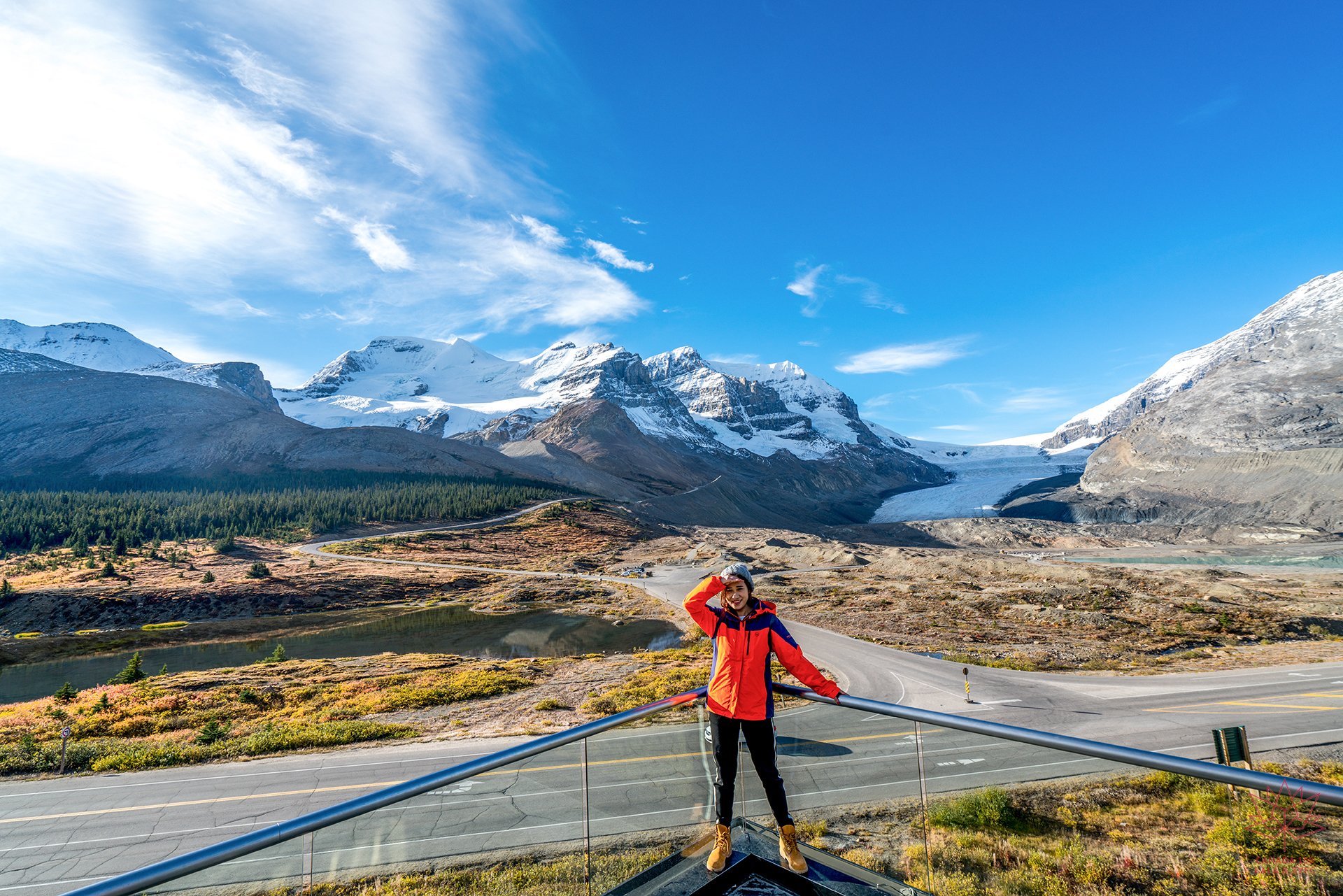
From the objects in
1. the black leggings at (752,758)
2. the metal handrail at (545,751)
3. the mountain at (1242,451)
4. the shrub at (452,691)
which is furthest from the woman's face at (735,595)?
the mountain at (1242,451)

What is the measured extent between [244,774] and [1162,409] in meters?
218

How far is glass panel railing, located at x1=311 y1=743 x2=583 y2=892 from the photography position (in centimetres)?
388

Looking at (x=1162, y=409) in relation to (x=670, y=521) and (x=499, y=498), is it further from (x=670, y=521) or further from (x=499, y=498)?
(x=499, y=498)

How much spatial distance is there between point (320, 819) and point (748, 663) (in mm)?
3355

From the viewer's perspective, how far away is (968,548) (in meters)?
119

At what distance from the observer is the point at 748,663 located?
5.21 meters

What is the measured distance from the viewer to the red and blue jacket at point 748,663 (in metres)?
5.21

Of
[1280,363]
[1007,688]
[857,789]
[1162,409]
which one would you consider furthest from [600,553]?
[1280,363]

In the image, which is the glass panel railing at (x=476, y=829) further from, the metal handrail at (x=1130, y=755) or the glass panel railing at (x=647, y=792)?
the metal handrail at (x=1130, y=755)

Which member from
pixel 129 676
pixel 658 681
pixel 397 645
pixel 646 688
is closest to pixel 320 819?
pixel 646 688

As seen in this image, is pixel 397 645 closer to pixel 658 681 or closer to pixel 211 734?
pixel 211 734

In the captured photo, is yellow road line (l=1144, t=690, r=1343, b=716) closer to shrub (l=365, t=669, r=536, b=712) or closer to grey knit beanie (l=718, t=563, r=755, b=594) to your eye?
grey knit beanie (l=718, t=563, r=755, b=594)

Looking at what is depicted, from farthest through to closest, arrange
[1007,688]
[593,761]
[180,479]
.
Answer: [180,479]
[1007,688]
[593,761]

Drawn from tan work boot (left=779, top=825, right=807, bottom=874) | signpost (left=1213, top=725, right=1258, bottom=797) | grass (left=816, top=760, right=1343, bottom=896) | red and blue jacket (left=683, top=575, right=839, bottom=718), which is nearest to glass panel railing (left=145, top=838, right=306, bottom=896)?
red and blue jacket (left=683, top=575, right=839, bottom=718)
